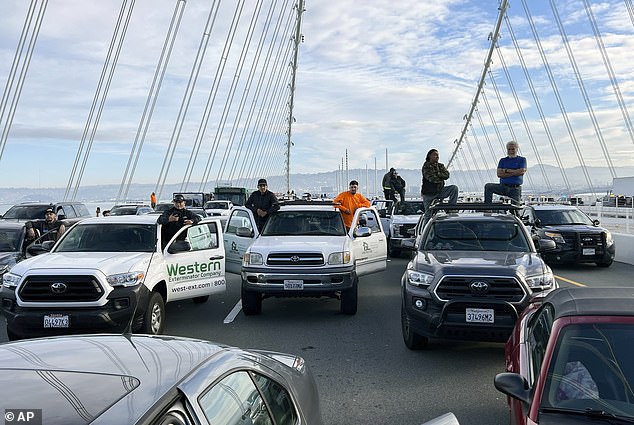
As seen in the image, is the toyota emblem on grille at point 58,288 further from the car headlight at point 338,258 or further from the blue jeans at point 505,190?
the blue jeans at point 505,190

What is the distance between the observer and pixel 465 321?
21.3ft

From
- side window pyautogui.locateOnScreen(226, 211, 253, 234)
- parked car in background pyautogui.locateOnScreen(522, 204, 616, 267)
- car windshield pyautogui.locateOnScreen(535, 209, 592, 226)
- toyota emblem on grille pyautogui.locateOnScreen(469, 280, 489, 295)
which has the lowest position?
parked car in background pyautogui.locateOnScreen(522, 204, 616, 267)

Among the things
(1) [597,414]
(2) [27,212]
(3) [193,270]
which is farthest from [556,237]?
(2) [27,212]

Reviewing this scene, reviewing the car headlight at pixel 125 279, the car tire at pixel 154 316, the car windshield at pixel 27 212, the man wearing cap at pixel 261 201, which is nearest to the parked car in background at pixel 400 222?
the man wearing cap at pixel 261 201

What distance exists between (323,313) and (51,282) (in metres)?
4.31

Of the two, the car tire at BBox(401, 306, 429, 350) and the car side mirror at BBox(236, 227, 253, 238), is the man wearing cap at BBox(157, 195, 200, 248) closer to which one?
the car side mirror at BBox(236, 227, 253, 238)

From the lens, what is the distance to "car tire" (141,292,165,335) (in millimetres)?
7520

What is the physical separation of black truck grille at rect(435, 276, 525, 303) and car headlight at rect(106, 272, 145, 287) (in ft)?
12.2

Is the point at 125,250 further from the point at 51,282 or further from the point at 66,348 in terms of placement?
the point at 66,348

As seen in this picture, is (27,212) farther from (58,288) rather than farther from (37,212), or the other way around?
(58,288)

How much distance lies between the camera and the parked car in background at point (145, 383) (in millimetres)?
1910

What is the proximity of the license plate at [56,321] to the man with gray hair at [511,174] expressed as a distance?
352 inches

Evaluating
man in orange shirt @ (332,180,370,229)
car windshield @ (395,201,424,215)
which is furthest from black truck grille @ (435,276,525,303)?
car windshield @ (395,201,424,215)

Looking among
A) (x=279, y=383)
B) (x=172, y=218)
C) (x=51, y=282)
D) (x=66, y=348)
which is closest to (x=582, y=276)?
(x=172, y=218)
